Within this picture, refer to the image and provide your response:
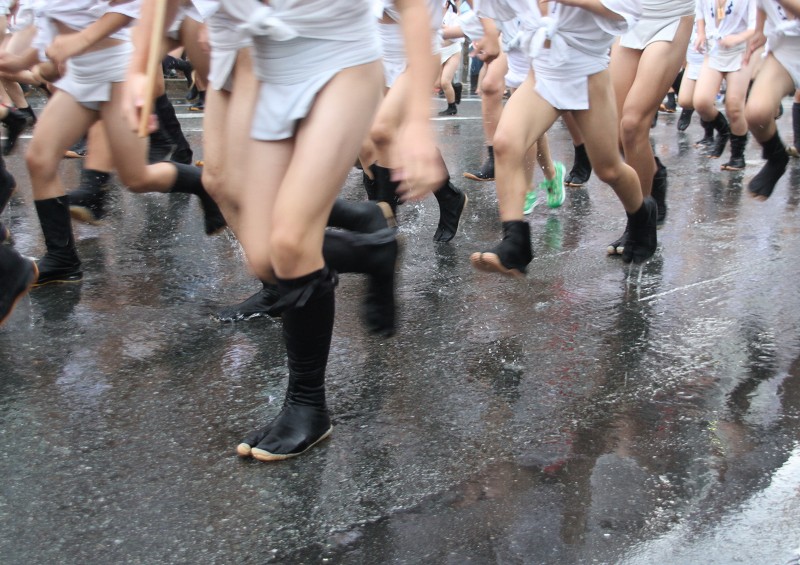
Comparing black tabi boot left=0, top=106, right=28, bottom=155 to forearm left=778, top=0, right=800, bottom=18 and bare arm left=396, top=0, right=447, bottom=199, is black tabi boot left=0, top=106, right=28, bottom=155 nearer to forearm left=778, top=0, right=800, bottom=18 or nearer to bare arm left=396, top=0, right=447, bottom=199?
forearm left=778, top=0, right=800, bottom=18

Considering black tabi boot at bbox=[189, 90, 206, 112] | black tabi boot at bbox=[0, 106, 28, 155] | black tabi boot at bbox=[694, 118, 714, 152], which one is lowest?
black tabi boot at bbox=[189, 90, 206, 112]

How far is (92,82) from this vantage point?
4.56m

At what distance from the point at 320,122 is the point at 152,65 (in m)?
0.49

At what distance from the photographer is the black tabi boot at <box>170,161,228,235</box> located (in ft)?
16.0

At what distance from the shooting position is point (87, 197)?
5285 mm

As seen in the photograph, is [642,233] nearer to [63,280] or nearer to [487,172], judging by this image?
[63,280]

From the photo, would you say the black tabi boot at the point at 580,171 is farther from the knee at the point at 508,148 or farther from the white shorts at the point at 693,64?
the white shorts at the point at 693,64

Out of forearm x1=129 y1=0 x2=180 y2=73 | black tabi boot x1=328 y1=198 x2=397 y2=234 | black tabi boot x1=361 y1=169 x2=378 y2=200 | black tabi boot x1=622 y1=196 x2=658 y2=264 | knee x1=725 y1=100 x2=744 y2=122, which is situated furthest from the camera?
knee x1=725 y1=100 x2=744 y2=122

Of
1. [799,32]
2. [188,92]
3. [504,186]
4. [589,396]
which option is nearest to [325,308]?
[589,396]

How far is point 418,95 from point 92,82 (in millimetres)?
2429

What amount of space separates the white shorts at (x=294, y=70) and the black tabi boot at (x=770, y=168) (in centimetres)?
368

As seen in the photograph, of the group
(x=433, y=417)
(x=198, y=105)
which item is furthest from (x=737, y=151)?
(x=198, y=105)

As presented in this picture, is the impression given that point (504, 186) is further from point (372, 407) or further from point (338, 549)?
point (338, 549)

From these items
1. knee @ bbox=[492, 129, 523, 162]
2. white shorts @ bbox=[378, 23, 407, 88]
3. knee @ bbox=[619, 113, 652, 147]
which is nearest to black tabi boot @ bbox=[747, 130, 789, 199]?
knee @ bbox=[619, 113, 652, 147]
